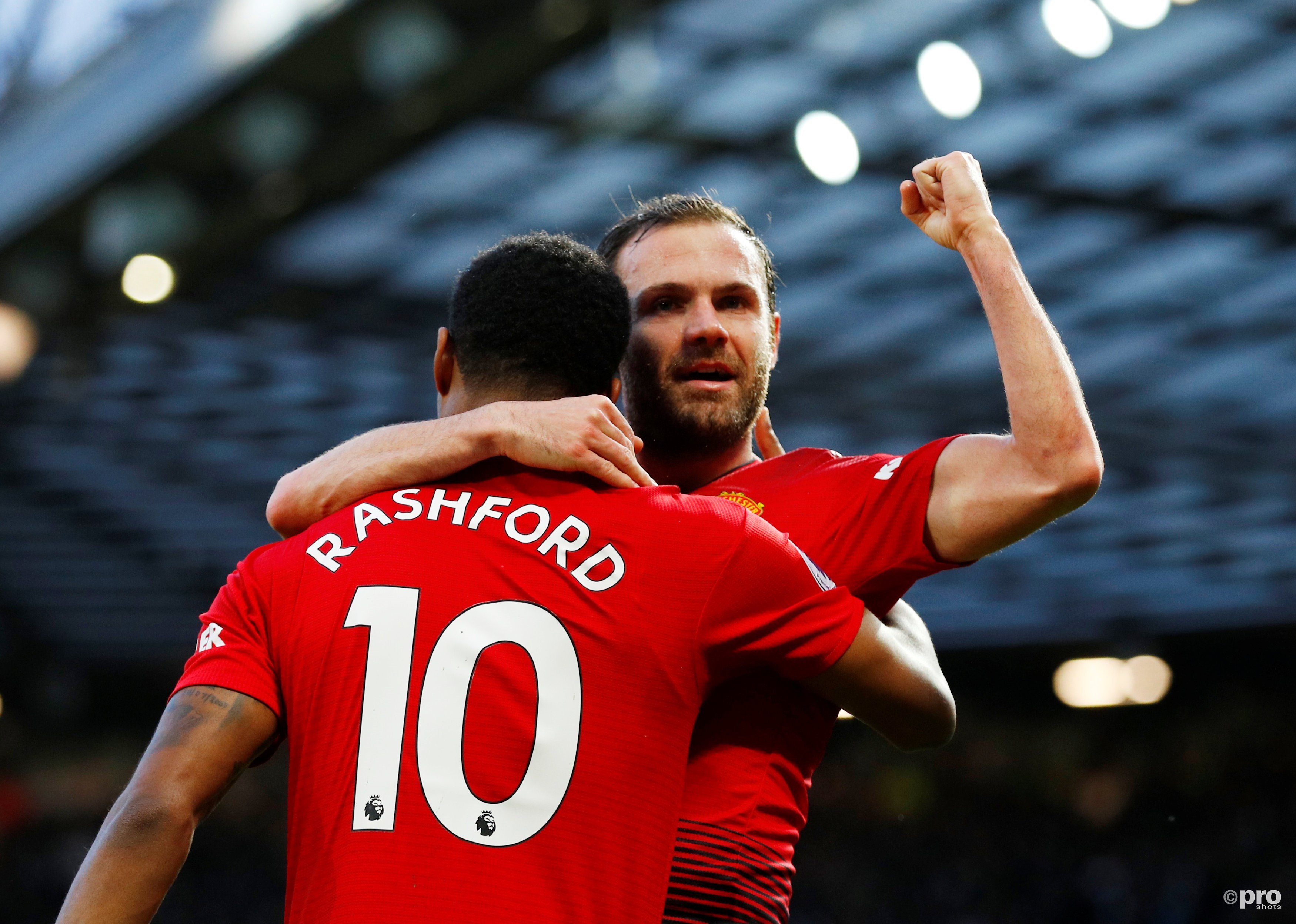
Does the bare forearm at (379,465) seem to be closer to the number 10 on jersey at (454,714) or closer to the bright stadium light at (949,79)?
the number 10 on jersey at (454,714)

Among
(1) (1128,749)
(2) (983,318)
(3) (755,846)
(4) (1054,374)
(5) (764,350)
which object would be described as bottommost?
(3) (755,846)

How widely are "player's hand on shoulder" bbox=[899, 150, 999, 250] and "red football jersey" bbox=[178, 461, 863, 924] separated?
799 millimetres

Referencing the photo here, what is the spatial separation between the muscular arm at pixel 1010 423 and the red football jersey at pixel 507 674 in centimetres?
42

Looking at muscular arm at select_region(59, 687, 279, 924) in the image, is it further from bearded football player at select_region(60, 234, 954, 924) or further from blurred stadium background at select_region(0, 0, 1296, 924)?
blurred stadium background at select_region(0, 0, 1296, 924)

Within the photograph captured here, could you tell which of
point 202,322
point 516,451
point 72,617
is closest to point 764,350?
point 516,451

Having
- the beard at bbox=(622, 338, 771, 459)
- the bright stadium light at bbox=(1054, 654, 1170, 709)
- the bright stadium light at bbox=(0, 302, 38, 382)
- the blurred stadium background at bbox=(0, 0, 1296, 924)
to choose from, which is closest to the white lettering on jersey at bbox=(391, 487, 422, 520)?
the beard at bbox=(622, 338, 771, 459)

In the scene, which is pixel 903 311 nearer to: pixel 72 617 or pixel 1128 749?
pixel 1128 749

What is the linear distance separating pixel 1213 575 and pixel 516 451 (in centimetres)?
2106

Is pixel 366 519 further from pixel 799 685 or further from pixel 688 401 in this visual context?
pixel 688 401

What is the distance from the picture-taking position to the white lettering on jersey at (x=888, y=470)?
268 cm

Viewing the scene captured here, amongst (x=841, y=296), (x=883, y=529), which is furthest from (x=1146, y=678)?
(x=883, y=529)

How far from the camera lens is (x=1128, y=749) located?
2189 centimetres

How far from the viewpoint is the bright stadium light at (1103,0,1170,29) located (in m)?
9.73

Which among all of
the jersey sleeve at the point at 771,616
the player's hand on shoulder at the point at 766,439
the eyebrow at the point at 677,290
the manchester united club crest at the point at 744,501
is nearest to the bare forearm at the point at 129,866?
the jersey sleeve at the point at 771,616
